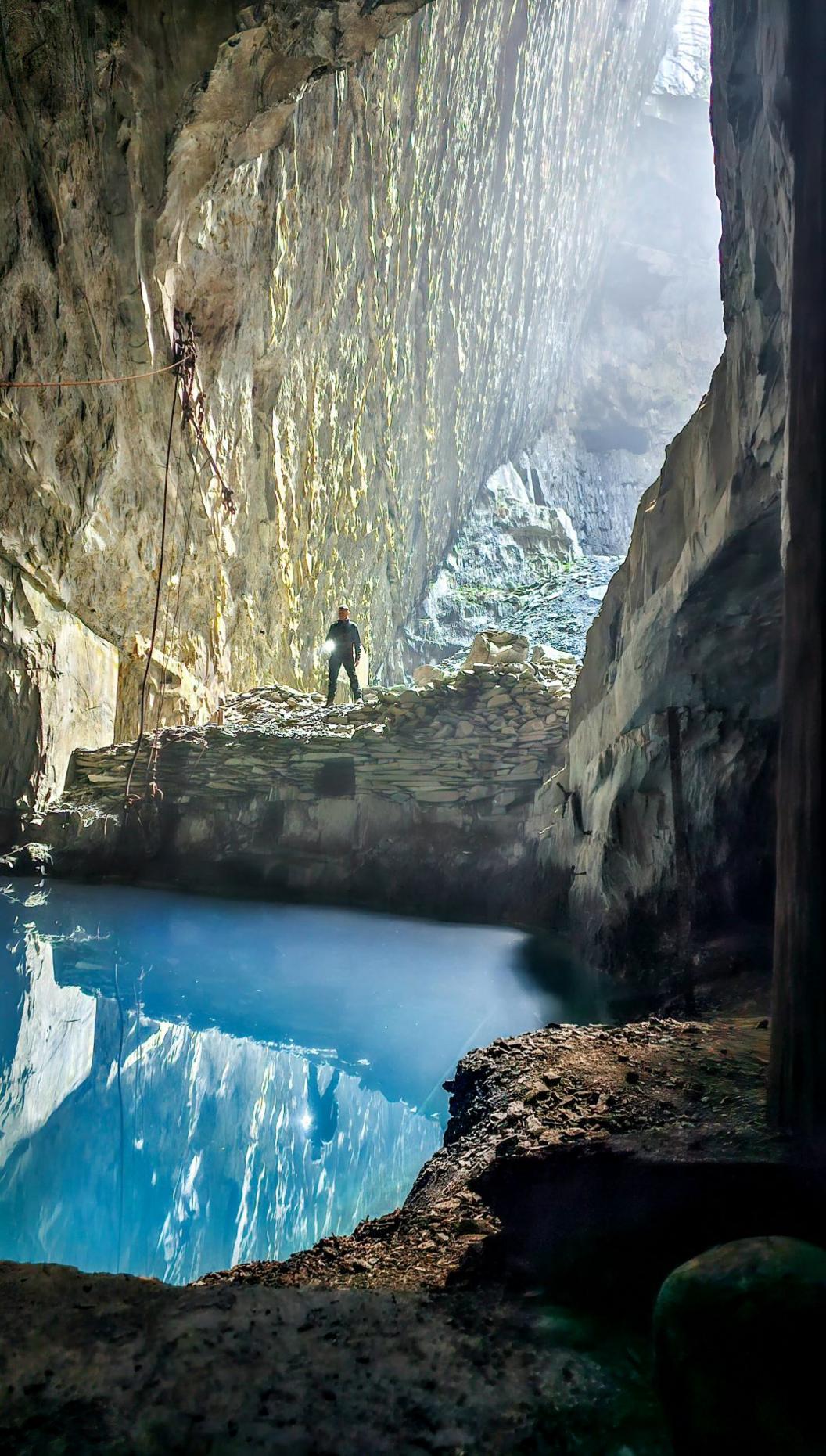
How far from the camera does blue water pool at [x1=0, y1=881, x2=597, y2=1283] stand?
2.85m

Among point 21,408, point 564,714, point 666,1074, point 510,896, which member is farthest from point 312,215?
point 666,1074

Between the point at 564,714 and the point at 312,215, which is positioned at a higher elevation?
the point at 312,215

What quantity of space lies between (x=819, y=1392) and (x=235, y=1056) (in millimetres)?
3975

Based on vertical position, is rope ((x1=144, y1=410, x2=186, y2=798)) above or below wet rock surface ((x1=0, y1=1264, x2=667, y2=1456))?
above

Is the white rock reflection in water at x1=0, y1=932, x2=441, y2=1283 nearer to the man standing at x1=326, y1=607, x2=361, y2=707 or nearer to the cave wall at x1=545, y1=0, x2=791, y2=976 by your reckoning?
the cave wall at x1=545, y1=0, x2=791, y2=976

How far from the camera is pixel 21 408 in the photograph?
25.2 ft

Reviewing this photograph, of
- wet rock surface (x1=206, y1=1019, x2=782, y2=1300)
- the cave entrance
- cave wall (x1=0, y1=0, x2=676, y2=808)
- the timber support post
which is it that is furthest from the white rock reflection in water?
the cave entrance

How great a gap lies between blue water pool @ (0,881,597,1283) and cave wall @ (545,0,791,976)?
1.21 m

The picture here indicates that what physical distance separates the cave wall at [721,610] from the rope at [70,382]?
5.08 m

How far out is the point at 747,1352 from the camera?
119 cm

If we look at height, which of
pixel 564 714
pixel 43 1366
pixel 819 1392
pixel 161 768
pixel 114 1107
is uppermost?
pixel 564 714

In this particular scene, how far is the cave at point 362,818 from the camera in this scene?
1506mm

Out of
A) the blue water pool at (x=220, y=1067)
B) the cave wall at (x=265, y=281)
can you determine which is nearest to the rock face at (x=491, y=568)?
the cave wall at (x=265, y=281)

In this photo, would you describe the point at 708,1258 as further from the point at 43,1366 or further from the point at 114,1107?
the point at 114,1107
